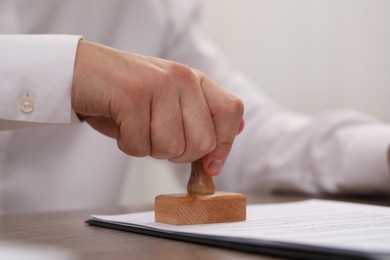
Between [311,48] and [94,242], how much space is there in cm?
149

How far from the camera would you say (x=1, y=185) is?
3.98 feet

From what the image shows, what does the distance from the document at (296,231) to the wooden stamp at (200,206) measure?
0.04 ft

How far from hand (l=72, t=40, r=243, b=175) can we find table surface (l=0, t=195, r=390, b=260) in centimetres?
11

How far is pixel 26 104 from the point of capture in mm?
812

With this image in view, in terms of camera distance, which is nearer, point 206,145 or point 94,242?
point 94,242

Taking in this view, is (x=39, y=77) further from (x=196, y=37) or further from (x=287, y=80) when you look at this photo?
(x=287, y=80)

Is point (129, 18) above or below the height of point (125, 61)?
above

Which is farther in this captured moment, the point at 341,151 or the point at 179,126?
the point at 341,151

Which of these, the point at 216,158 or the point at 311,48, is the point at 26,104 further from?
the point at 311,48

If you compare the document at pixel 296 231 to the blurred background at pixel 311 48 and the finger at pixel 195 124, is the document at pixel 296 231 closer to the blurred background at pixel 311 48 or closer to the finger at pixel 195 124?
the finger at pixel 195 124

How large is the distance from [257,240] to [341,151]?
84 centimetres

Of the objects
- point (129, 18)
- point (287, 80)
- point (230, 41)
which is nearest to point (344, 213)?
point (129, 18)

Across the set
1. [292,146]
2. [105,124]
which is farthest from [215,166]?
[292,146]

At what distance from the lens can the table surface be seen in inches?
20.7
